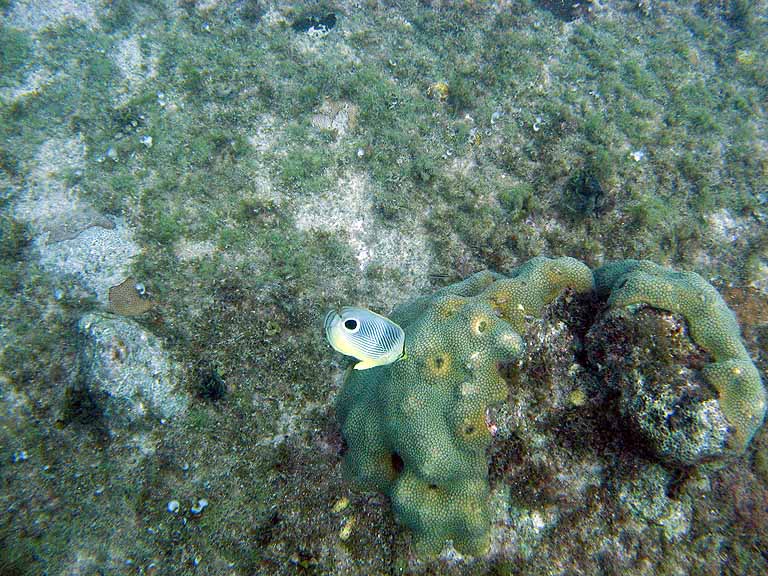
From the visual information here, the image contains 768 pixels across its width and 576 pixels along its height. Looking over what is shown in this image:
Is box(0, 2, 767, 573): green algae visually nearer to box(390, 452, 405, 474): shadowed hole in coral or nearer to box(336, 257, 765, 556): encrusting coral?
box(390, 452, 405, 474): shadowed hole in coral

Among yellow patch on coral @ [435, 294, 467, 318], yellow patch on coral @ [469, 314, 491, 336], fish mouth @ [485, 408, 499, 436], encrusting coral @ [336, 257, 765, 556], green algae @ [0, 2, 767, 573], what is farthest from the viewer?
green algae @ [0, 2, 767, 573]

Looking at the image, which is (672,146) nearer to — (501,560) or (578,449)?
(578,449)

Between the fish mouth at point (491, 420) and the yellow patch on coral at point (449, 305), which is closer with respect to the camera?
the fish mouth at point (491, 420)

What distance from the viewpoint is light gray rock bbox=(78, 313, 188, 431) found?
3885mm

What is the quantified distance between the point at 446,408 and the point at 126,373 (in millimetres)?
3394

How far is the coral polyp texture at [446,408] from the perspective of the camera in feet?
9.62

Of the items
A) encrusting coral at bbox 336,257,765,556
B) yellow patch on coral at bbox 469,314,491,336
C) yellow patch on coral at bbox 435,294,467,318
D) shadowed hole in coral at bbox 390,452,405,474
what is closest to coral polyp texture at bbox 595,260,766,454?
encrusting coral at bbox 336,257,765,556

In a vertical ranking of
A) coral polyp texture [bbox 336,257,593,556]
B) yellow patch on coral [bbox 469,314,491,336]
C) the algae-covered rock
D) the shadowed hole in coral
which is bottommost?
the shadowed hole in coral

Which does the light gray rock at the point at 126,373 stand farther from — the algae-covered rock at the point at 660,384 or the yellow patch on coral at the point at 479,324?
the algae-covered rock at the point at 660,384

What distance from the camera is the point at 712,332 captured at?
2900 millimetres

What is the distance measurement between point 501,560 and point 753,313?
4.06 m

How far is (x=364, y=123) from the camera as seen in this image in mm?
5465

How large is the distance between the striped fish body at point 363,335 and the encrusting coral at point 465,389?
69cm

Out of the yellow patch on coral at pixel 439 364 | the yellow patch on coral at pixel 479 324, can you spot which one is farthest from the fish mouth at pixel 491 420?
the yellow patch on coral at pixel 479 324
